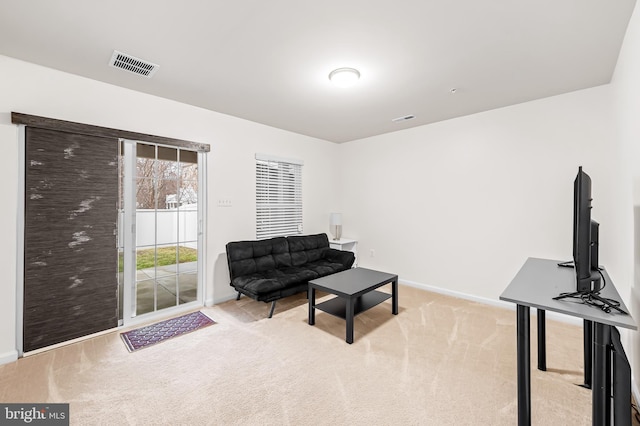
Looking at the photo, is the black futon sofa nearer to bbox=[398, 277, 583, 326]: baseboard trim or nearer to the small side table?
the small side table

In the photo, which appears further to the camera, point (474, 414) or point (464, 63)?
point (464, 63)

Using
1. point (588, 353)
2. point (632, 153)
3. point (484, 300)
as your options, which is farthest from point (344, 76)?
point (484, 300)

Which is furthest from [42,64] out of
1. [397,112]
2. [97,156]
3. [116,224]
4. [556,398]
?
[556,398]

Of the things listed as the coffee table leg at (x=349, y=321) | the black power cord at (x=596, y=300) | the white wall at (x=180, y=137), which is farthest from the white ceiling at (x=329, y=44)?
the coffee table leg at (x=349, y=321)

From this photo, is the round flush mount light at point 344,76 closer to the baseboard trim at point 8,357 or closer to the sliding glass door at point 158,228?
the sliding glass door at point 158,228

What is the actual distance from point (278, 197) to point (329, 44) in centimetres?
281

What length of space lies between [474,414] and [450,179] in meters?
3.10

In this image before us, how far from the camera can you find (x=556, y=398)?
1.91 m

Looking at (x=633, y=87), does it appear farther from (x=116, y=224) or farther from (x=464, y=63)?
(x=116, y=224)

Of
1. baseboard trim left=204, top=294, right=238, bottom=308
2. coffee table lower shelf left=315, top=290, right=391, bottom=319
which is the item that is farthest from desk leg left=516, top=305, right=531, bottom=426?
baseboard trim left=204, top=294, right=238, bottom=308

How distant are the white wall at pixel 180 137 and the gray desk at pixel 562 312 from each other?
11.1 feet

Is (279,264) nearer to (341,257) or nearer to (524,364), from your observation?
(341,257)

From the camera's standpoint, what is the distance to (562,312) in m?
1.33

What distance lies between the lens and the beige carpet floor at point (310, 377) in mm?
1785
